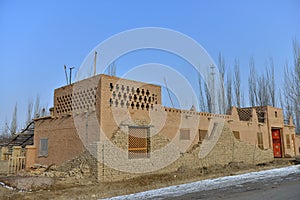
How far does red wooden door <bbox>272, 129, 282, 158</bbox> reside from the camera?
2769cm

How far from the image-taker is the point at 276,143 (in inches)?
1101

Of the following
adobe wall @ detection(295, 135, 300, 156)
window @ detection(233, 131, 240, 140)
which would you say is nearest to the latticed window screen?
window @ detection(233, 131, 240, 140)

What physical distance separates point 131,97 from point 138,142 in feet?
8.40

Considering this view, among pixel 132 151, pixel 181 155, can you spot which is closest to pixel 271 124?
pixel 181 155

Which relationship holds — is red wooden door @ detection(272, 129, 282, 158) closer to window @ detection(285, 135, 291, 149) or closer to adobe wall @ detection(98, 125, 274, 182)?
window @ detection(285, 135, 291, 149)

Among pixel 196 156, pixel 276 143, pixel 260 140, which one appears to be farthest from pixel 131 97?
pixel 276 143

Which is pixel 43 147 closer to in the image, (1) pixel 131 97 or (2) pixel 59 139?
(2) pixel 59 139

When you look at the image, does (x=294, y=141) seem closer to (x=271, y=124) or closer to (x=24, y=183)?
(x=271, y=124)

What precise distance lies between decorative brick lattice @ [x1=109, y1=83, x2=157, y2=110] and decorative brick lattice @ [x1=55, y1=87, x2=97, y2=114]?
1040 mm

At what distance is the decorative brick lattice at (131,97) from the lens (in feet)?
46.9

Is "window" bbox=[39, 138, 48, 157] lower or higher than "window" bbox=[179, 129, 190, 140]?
lower

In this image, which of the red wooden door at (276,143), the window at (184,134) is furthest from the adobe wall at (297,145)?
the window at (184,134)

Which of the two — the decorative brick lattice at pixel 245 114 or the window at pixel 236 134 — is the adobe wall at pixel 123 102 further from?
the decorative brick lattice at pixel 245 114

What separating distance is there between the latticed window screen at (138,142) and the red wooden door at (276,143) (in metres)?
18.6
